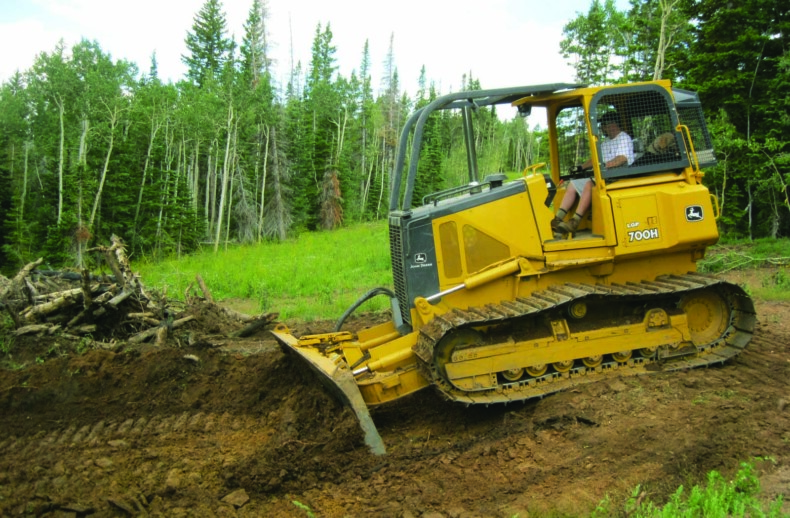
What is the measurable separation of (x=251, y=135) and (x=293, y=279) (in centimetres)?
2177

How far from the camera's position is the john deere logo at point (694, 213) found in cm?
590

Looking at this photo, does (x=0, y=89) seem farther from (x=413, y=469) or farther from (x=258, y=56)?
(x=413, y=469)

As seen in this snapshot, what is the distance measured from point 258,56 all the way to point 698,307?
3682 centimetres

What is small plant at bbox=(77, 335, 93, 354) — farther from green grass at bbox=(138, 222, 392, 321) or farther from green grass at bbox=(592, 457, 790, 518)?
green grass at bbox=(592, 457, 790, 518)

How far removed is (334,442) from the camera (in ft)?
16.7

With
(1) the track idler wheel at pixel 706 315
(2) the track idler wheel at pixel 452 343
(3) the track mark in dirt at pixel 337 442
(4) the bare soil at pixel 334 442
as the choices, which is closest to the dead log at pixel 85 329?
(4) the bare soil at pixel 334 442

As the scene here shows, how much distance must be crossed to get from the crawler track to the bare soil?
207 mm

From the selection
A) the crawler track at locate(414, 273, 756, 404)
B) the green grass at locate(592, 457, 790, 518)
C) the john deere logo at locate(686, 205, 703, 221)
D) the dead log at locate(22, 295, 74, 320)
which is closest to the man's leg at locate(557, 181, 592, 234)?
the crawler track at locate(414, 273, 756, 404)

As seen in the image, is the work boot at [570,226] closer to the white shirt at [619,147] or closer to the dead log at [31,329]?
the white shirt at [619,147]

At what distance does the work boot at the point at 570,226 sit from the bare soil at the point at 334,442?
63.2 inches

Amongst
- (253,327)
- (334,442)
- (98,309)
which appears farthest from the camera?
(253,327)

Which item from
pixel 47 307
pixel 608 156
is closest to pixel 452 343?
pixel 608 156

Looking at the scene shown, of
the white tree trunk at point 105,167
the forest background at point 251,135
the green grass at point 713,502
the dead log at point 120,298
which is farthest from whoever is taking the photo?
the white tree trunk at point 105,167

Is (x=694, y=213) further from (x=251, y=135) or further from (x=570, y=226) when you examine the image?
(x=251, y=135)
